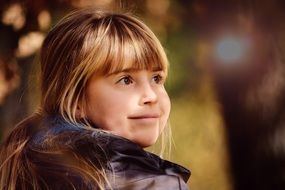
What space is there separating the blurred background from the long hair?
0.66 metres

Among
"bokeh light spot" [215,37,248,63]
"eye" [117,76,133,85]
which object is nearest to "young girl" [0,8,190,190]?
"eye" [117,76,133,85]

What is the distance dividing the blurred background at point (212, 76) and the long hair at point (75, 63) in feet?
2.17

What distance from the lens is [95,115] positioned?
1587mm

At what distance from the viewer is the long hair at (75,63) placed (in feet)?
5.16

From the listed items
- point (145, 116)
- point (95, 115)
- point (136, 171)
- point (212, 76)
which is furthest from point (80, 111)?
point (212, 76)

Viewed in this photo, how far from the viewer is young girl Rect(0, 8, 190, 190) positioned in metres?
1.41

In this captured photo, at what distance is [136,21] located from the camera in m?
1.73

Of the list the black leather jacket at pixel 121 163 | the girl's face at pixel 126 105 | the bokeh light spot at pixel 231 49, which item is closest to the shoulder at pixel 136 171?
the black leather jacket at pixel 121 163

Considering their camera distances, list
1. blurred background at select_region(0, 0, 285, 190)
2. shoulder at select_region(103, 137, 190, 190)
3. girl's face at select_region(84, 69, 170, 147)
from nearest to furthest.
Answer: shoulder at select_region(103, 137, 190, 190) → girl's face at select_region(84, 69, 170, 147) → blurred background at select_region(0, 0, 285, 190)

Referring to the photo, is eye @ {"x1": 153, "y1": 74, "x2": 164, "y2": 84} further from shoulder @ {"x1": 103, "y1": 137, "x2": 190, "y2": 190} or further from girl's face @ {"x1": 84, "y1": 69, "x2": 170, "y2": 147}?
shoulder @ {"x1": 103, "y1": 137, "x2": 190, "y2": 190}

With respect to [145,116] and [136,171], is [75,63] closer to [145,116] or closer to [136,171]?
[145,116]

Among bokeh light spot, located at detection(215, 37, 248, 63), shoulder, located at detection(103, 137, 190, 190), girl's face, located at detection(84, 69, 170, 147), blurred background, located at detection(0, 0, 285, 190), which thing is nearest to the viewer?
shoulder, located at detection(103, 137, 190, 190)

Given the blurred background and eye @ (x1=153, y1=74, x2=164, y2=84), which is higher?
eye @ (x1=153, y1=74, x2=164, y2=84)

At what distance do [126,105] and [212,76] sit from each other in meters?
1.94
